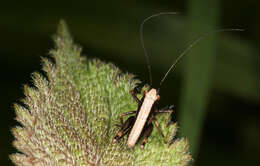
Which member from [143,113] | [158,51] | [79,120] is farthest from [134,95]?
[158,51]

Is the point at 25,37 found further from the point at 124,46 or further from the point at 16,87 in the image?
the point at 124,46

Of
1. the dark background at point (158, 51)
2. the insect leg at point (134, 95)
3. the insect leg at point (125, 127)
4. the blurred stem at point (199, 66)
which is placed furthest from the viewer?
the dark background at point (158, 51)

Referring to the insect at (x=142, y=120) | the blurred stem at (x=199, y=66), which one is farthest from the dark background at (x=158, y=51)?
the insect at (x=142, y=120)

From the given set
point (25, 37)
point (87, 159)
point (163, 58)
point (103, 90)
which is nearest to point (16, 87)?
point (25, 37)

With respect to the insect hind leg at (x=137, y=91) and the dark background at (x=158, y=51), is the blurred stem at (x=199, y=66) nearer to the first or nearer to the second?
the dark background at (x=158, y=51)

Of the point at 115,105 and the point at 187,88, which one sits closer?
the point at 115,105

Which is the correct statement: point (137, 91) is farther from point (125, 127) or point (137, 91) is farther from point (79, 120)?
point (79, 120)

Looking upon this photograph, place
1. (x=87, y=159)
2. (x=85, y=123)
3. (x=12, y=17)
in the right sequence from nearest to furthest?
(x=87, y=159) → (x=85, y=123) → (x=12, y=17)
